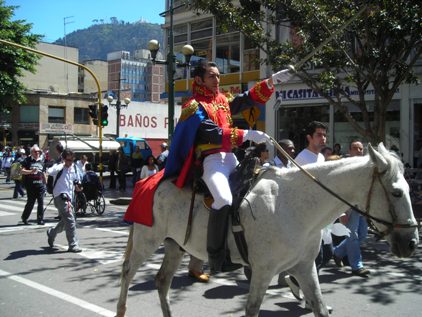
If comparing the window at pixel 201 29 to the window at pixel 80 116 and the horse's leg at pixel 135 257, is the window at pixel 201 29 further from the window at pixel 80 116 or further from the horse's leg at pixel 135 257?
the window at pixel 80 116

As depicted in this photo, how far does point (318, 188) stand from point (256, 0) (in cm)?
1031

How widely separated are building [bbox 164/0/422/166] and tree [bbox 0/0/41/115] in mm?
14571

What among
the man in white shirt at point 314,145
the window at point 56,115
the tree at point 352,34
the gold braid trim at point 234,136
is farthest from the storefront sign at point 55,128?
the gold braid trim at point 234,136

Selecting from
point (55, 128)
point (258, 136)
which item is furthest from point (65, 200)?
point (55, 128)

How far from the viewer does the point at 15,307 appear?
18.8 ft

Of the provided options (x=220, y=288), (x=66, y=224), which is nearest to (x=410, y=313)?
(x=220, y=288)

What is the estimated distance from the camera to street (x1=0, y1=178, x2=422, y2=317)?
5.70 metres

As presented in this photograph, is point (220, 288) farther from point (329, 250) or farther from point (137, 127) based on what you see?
point (137, 127)

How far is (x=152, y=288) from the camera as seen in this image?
668 cm

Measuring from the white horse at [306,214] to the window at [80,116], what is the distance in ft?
158

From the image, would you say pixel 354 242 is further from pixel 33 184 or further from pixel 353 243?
pixel 33 184

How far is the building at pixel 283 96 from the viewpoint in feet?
57.8

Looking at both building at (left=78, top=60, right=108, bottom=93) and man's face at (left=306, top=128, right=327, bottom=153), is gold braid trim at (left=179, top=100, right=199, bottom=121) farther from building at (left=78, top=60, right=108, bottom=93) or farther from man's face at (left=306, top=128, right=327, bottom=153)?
building at (left=78, top=60, right=108, bottom=93)

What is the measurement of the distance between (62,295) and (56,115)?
45.4m
